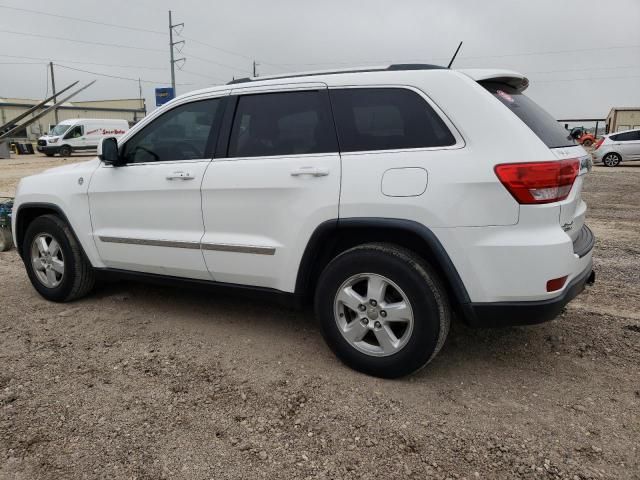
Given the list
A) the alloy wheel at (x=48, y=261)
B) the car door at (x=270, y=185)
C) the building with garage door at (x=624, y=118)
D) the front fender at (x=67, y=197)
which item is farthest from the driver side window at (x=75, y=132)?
the building with garage door at (x=624, y=118)

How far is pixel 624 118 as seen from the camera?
38906 millimetres

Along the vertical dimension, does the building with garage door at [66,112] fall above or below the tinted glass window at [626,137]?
above

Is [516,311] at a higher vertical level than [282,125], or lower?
lower

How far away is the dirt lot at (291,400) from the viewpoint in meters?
2.38

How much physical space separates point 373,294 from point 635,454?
1476 millimetres

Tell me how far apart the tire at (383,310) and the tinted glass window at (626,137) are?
20.7 meters

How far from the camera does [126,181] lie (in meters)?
3.92

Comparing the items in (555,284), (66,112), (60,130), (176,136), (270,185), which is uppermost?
(66,112)

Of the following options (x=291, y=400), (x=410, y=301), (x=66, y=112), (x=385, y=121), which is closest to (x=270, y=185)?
(x=385, y=121)

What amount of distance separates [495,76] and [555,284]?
125cm

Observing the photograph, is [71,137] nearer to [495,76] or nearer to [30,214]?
[30,214]

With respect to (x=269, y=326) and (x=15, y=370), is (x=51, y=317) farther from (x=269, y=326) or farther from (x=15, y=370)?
(x=269, y=326)

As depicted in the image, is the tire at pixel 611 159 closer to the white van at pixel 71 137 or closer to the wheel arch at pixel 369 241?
the wheel arch at pixel 369 241

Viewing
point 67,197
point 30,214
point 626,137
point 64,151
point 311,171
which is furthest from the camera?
point 64,151
